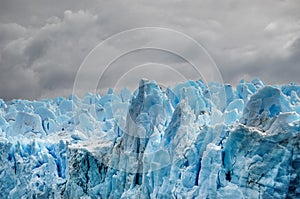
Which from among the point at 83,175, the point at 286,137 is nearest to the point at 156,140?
the point at 83,175

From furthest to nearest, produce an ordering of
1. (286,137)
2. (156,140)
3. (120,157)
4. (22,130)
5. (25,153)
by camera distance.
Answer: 1. (22,130)
2. (25,153)
3. (120,157)
4. (156,140)
5. (286,137)

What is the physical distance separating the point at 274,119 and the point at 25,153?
13549 millimetres

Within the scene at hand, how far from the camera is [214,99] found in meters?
19.4

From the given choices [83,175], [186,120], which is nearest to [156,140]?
[186,120]

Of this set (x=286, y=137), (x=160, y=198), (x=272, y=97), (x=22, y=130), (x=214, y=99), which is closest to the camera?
(x=286, y=137)

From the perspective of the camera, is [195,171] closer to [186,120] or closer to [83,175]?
[186,120]

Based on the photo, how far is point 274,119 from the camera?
1155 centimetres

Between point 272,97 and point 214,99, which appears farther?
point 214,99

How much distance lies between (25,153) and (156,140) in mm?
8813

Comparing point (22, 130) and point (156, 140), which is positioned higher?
point (22, 130)

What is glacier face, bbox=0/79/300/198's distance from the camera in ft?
36.4

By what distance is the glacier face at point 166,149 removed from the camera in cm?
1109

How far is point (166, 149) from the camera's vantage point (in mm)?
14133

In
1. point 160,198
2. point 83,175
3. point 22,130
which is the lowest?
point 160,198
